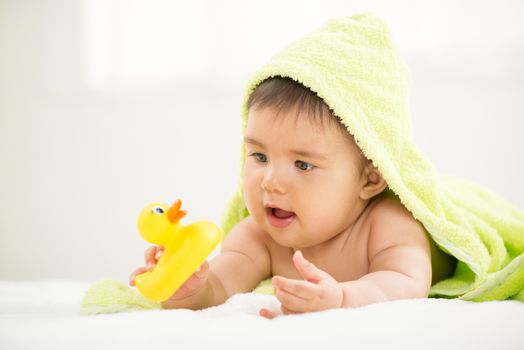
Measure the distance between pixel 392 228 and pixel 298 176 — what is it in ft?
0.62

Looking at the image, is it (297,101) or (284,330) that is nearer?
(284,330)

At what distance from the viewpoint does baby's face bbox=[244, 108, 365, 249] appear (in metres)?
1.04

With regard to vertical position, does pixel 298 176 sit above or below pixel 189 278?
above

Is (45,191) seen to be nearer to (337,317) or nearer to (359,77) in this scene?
(359,77)

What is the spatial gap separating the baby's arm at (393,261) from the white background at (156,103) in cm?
107

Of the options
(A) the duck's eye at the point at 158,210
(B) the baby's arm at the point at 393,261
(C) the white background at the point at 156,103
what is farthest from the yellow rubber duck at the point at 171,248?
(C) the white background at the point at 156,103

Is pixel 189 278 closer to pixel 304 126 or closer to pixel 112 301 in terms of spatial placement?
pixel 112 301

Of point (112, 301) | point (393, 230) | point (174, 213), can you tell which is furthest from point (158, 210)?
point (393, 230)

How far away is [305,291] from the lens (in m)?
0.83

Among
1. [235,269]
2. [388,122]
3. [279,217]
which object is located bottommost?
[235,269]

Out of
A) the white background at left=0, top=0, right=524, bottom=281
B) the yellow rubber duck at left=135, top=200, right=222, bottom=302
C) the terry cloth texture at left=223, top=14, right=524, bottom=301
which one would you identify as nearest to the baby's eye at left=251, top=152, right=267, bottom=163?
the terry cloth texture at left=223, top=14, right=524, bottom=301

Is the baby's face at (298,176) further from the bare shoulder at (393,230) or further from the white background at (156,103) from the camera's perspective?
the white background at (156,103)

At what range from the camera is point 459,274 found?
123 cm

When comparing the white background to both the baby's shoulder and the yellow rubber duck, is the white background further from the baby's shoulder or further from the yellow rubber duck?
the yellow rubber duck
